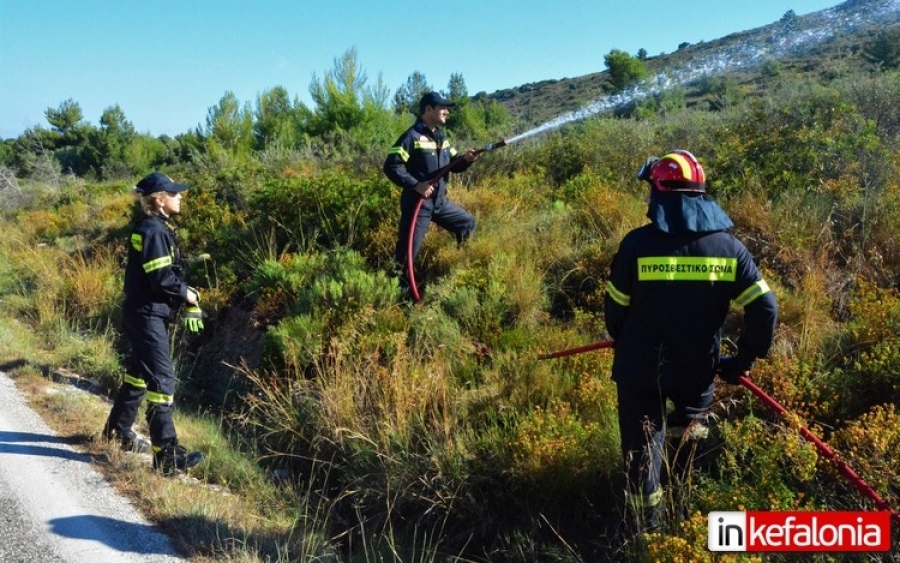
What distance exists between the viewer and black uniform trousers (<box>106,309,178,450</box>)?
4.96 m

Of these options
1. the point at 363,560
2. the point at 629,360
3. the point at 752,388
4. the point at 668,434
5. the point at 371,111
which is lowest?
the point at 363,560

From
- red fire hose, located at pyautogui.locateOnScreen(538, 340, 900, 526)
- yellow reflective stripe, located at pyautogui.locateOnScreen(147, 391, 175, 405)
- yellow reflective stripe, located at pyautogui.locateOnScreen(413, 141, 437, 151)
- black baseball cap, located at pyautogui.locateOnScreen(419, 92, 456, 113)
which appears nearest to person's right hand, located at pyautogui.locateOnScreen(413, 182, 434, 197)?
yellow reflective stripe, located at pyautogui.locateOnScreen(413, 141, 437, 151)

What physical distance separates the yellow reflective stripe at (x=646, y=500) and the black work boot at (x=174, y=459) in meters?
3.03

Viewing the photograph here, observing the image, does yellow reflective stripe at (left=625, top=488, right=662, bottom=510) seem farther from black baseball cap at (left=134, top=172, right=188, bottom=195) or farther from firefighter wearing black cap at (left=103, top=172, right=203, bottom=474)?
black baseball cap at (left=134, top=172, right=188, bottom=195)

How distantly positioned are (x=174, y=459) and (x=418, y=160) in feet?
11.6

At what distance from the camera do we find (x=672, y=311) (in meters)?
3.39

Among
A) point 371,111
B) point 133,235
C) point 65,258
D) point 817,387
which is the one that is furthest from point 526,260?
point 371,111

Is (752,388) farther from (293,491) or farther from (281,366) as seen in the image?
(281,366)

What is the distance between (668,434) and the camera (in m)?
3.86

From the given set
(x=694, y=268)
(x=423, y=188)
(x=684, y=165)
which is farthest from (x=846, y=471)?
(x=423, y=188)

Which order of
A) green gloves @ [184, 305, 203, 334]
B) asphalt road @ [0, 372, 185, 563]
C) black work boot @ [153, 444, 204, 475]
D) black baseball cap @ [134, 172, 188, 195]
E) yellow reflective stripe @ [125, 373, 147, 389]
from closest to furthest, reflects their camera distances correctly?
asphalt road @ [0, 372, 185, 563], black work boot @ [153, 444, 204, 475], black baseball cap @ [134, 172, 188, 195], yellow reflective stripe @ [125, 373, 147, 389], green gloves @ [184, 305, 203, 334]

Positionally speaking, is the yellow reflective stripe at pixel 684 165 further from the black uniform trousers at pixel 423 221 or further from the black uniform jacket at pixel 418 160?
the black uniform trousers at pixel 423 221

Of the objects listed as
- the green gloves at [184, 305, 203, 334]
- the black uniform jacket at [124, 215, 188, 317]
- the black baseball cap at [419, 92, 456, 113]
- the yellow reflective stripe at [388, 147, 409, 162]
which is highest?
the black baseball cap at [419, 92, 456, 113]

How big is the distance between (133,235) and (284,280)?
2679 mm
